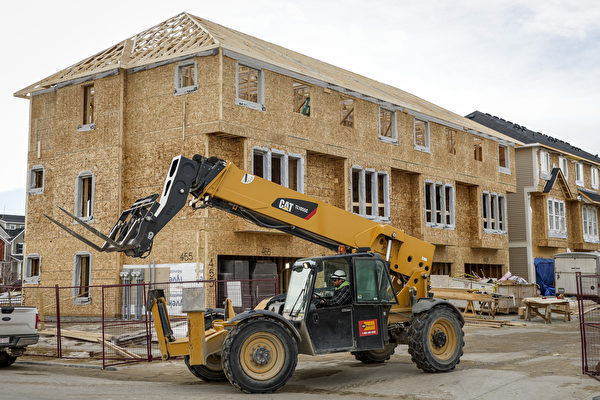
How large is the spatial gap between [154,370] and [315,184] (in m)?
13.2

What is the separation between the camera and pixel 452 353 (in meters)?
11.3

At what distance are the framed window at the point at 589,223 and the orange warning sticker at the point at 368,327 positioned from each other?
37564 millimetres

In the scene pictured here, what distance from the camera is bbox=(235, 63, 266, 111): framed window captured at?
22.1 meters

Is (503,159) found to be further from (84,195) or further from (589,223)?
(84,195)

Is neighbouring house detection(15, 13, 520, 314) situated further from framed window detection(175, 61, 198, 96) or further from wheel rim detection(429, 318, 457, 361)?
wheel rim detection(429, 318, 457, 361)

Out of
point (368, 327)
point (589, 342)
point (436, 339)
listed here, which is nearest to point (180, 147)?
point (368, 327)

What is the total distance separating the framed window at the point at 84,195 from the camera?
79.9 feet

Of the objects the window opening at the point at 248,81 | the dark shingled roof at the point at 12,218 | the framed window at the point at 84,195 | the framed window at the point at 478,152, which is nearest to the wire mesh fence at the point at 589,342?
the window opening at the point at 248,81

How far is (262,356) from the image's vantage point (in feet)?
30.8

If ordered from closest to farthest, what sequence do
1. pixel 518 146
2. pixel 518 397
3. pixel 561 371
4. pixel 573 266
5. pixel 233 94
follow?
Result: 1. pixel 518 397
2. pixel 561 371
3. pixel 233 94
4. pixel 573 266
5. pixel 518 146

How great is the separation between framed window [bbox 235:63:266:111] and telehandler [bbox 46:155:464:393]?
11.7 meters

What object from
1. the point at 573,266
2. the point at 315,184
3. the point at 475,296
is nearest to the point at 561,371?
the point at 475,296

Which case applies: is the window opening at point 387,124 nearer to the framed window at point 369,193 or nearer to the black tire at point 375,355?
the framed window at point 369,193

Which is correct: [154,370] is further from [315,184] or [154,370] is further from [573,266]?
[573,266]
